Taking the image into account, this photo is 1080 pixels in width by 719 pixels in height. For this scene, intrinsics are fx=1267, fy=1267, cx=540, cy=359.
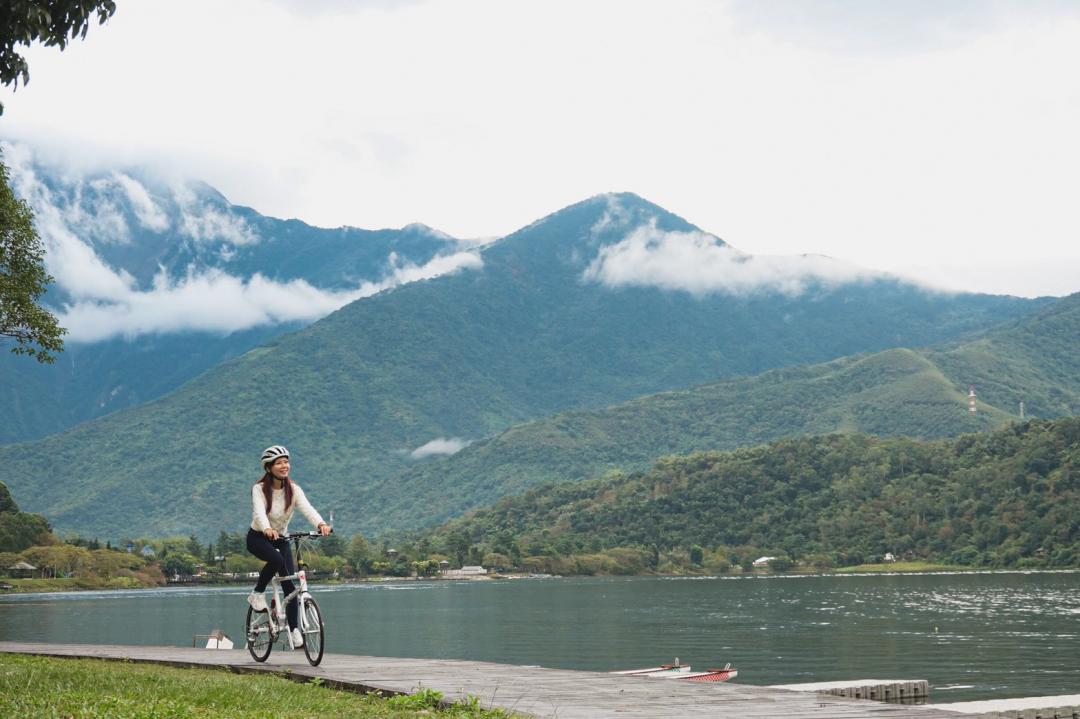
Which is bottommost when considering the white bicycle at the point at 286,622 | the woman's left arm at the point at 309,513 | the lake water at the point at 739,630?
the lake water at the point at 739,630

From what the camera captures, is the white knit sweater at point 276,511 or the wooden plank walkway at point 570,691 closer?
the wooden plank walkway at point 570,691

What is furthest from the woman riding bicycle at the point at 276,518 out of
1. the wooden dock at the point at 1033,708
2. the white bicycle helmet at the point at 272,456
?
the wooden dock at the point at 1033,708

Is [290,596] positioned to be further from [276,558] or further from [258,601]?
[258,601]

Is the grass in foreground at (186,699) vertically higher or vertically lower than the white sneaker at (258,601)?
lower

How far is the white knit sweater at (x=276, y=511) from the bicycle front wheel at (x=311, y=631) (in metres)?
Answer: 1.19

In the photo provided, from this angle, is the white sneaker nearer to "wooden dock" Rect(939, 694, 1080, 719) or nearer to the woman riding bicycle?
the woman riding bicycle

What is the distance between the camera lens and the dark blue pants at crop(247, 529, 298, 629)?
735 inches

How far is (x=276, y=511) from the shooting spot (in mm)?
18672

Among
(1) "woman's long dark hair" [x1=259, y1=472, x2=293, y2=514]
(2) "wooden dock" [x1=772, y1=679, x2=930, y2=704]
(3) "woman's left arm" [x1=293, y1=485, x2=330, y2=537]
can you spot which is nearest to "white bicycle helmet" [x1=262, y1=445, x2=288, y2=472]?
(1) "woman's long dark hair" [x1=259, y1=472, x2=293, y2=514]

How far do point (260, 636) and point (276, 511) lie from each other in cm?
236

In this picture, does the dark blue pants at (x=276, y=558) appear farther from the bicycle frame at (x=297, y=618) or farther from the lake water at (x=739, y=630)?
the lake water at (x=739, y=630)

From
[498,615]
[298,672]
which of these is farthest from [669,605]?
[298,672]

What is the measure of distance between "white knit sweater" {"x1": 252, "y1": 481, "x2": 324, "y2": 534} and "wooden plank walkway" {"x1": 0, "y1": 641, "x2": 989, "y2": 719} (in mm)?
2096

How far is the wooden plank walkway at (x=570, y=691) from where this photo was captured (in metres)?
13.0
